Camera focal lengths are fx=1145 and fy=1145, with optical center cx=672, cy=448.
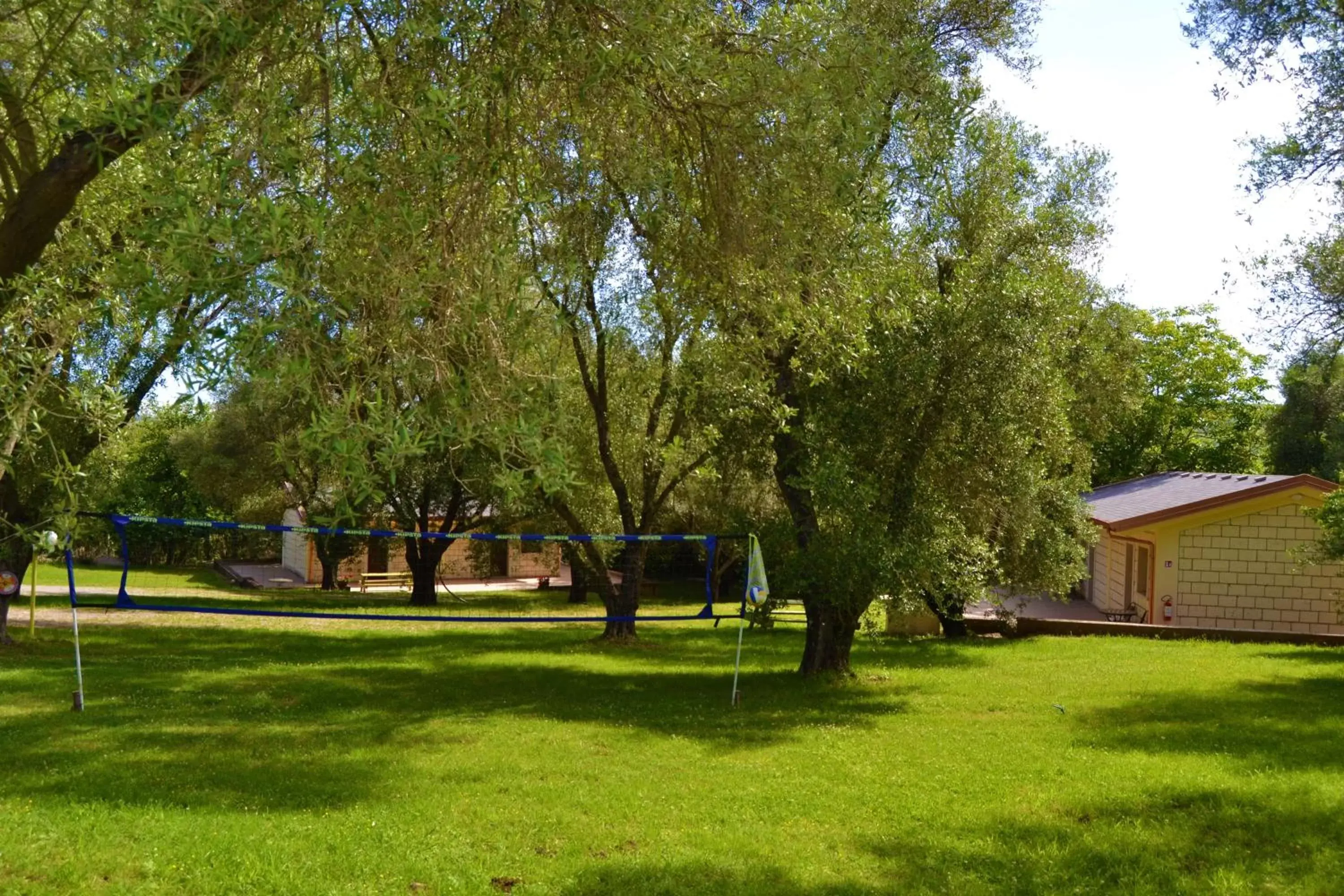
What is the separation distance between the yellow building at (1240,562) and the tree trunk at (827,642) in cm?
1051

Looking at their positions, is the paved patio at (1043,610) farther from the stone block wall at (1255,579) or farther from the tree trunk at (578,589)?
the tree trunk at (578,589)

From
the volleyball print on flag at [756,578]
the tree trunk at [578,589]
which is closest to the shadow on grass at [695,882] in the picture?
the volleyball print on flag at [756,578]

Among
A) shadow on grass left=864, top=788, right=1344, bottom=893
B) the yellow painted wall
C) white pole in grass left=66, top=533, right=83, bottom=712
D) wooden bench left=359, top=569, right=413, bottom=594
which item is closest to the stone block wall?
the yellow painted wall

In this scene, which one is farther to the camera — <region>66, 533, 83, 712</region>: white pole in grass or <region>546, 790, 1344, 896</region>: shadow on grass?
<region>66, 533, 83, 712</region>: white pole in grass

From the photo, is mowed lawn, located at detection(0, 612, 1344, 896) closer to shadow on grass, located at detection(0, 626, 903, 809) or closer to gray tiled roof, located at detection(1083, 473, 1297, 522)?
shadow on grass, located at detection(0, 626, 903, 809)

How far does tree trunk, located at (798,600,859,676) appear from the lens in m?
16.2

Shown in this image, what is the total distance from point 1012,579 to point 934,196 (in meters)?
9.92

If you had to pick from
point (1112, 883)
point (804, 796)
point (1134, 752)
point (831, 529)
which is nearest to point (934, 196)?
point (831, 529)

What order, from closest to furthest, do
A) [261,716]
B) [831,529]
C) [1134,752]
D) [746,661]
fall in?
[1134,752], [261,716], [831,529], [746,661]

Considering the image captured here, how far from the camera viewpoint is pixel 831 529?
48.2ft

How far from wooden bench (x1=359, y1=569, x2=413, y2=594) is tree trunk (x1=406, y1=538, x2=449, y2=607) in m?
→ 4.97

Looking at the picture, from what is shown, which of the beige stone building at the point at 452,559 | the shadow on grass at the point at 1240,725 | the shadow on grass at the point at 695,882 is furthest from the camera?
the beige stone building at the point at 452,559

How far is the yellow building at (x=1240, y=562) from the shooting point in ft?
79.8

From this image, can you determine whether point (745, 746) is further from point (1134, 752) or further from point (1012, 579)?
point (1012, 579)
